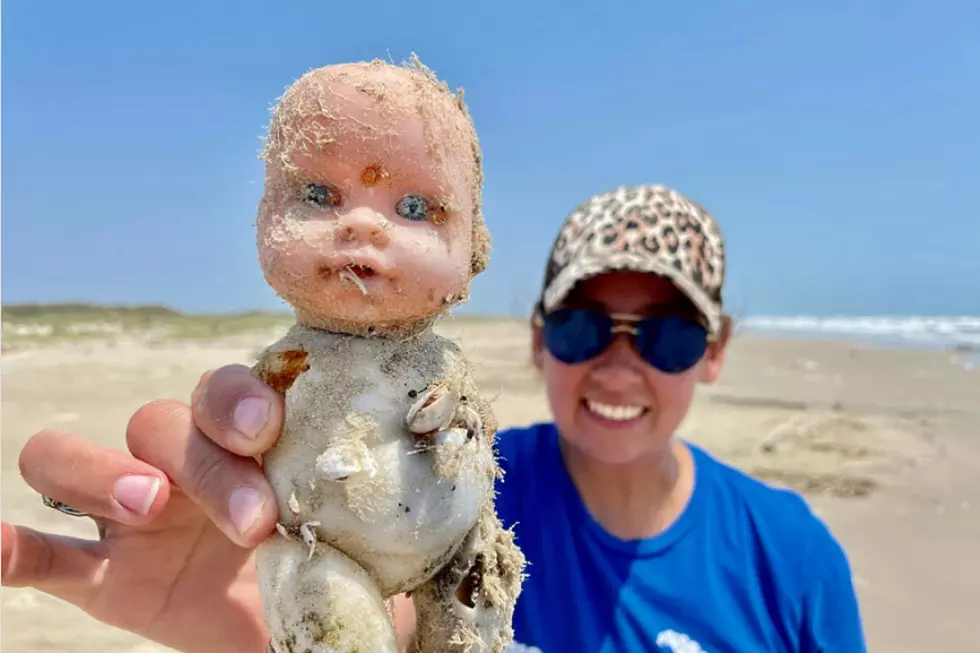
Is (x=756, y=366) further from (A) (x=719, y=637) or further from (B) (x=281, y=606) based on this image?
(B) (x=281, y=606)

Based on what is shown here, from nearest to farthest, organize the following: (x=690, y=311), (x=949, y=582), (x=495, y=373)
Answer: (x=690, y=311), (x=949, y=582), (x=495, y=373)

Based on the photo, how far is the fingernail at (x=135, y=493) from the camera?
4.91ft

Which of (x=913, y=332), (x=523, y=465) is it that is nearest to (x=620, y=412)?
(x=523, y=465)

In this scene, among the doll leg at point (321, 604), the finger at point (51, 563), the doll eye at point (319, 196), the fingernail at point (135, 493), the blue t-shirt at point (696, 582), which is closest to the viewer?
the doll leg at point (321, 604)

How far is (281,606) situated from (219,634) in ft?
2.83

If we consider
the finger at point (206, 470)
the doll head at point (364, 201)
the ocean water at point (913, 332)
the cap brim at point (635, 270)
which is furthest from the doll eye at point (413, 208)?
the ocean water at point (913, 332)

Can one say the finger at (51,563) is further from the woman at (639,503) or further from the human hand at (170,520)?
the woman at (639,503)

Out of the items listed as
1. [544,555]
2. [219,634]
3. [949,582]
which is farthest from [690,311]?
[949,582]

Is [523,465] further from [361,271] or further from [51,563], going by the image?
[361,271]

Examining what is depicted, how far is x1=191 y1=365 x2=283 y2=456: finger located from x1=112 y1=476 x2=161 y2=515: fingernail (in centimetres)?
24

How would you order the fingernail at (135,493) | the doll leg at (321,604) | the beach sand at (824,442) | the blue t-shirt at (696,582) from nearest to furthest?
the doll leg at (321,604) < the fingernail at (135,493) < the blue t-shirt at (696,582) < the beach sand at (824,442)

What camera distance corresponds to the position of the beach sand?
15.9 feet

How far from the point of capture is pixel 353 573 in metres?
1.26

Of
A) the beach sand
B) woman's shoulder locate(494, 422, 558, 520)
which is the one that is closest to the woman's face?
woman's shoulder locate(494, 422, 558, 520)
